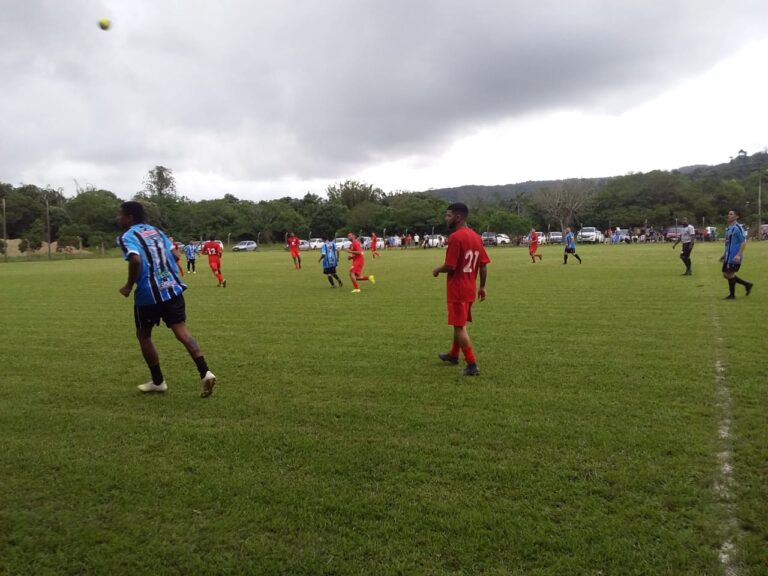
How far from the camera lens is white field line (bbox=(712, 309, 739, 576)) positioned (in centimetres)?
276

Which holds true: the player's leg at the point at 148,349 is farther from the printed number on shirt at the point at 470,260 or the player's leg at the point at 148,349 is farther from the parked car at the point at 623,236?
the parked car at the point at 623,236

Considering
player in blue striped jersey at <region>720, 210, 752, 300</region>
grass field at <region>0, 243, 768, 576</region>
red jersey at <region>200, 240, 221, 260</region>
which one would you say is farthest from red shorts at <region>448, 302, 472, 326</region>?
red jersey at <region>200, 240, 221, 260</region>

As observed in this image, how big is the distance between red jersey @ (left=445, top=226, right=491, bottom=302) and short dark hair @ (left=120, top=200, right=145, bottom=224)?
326cm

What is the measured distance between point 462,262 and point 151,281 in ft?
10.8

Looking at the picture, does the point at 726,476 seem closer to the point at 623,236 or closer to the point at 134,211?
the point at 134,211

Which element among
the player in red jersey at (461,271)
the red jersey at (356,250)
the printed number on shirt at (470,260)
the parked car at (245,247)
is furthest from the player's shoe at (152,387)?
the parked car at (245,247)

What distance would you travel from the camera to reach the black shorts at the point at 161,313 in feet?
17.8

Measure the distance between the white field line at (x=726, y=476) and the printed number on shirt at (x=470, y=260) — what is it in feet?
8.87

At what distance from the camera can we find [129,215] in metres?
5.41

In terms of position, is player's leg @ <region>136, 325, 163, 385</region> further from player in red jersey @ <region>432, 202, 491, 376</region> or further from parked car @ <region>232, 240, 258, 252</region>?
parked car @ <region>232, 240, 258, 252</region>

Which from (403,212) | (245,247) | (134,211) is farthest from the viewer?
(403,212)

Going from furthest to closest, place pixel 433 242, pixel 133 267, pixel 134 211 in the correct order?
1. pixel 433 242
2. pixel 134 211
3. pixel 133 267

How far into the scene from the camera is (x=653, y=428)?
4.30 meters

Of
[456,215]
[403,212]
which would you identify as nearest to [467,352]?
[456,215]
